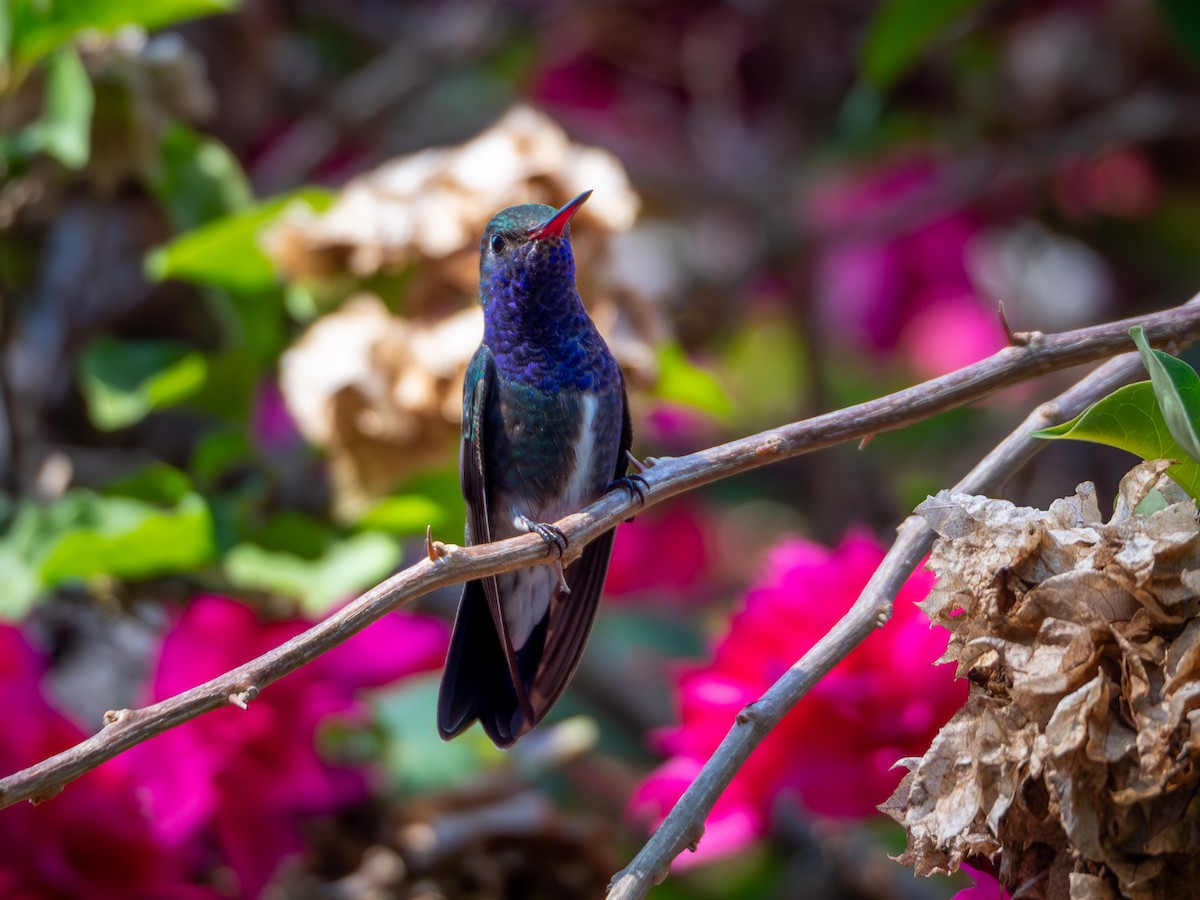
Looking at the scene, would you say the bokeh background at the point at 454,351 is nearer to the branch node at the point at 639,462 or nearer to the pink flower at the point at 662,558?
the pink flower at the point at 662,558

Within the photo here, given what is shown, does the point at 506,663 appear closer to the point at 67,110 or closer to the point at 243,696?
the point at 243,696

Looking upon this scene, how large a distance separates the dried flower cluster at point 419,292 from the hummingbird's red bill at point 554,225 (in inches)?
Result: 9.9

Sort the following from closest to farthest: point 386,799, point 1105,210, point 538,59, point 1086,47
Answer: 1. point 386,799
2. point 1086,47
3. point 1105,210
4. point 538,59

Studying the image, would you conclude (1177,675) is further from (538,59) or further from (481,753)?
(538,59)

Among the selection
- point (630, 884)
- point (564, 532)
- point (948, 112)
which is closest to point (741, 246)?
point (948, 112)

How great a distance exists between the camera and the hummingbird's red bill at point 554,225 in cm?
118

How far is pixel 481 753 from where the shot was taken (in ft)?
6.18

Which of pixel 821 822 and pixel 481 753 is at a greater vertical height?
pixel 481 753

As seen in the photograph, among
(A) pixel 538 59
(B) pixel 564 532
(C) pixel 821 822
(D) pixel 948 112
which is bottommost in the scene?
(C) pixel 821 822

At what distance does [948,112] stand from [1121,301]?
0.50 meters

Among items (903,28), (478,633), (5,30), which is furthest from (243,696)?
(903,28)

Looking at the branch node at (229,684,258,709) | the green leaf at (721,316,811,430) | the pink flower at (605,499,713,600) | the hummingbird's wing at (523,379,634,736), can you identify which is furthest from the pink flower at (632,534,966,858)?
the green leaf at (721,316,811,430)

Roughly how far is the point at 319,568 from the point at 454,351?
0.29 metres

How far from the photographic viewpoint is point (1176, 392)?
2.44 ft
